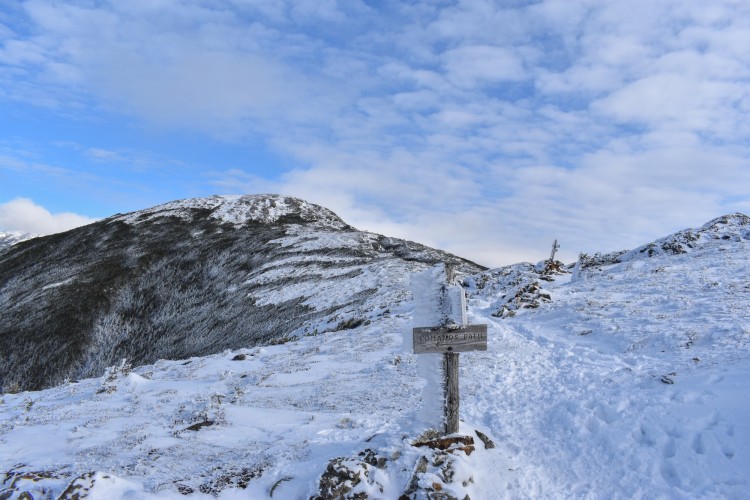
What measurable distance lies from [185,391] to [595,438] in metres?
11.7

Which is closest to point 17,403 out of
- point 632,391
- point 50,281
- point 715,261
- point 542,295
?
point 632,391

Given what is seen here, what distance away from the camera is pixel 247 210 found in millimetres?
73625

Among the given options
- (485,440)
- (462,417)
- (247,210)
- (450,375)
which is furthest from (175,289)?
(485,440)

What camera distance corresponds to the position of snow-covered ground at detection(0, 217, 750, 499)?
7.80m

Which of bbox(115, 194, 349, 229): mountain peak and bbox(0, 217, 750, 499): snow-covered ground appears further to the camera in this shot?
bbox(115, 194, 349, 229): mountain peak

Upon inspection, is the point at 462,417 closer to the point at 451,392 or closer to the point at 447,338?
the point at 451,392

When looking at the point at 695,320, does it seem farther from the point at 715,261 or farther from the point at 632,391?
the point at 715,261

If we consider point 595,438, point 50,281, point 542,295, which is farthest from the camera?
point 50,281

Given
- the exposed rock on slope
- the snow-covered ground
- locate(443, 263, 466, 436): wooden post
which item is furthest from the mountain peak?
locate(443, 263, 466, 436): wooden post

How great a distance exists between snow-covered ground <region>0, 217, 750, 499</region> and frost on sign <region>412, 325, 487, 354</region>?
5.08 ft

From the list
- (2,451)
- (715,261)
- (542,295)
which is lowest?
(2,451)

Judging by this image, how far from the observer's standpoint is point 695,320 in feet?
50.6

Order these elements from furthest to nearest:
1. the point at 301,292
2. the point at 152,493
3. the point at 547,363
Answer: the point at 301,292, the point at 547,363, the point at 152,493

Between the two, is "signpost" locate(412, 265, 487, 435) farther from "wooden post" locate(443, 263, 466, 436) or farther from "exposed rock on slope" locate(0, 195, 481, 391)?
"exposed rock on slope" locate(0, 195, 481, 391)
